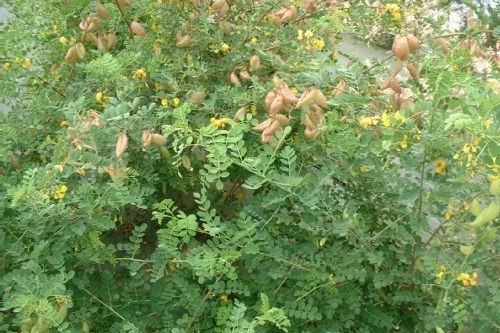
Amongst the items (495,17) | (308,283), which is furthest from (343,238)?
(495,17)

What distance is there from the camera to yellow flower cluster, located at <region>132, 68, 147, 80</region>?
224cm

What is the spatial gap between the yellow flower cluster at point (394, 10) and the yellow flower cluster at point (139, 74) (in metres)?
0.99

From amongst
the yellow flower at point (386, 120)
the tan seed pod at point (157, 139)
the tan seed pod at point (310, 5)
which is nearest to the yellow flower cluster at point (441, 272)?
the yellow flower at point (386, 120)

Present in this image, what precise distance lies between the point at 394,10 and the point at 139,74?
1021 millimetres

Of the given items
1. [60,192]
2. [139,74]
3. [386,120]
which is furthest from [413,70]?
[60,192]

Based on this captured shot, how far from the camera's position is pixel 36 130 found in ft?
7.56

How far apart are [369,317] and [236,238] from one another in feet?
1.63

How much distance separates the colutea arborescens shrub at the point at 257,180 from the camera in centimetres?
174

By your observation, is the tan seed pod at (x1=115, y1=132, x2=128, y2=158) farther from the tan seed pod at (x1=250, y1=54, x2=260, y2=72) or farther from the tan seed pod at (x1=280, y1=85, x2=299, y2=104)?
the tan seed pod at (x1=250, y1=54, x2=260, y2=72)

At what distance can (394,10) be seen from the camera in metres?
2.51

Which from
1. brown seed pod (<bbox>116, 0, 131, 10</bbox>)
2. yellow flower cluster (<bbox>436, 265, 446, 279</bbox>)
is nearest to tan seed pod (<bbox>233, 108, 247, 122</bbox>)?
brown seed pod (<bbox>116, 0, 131, 10</bbox>)

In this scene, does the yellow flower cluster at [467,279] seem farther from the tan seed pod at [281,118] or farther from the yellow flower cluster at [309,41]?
the yellow flower cluster at [309,41]

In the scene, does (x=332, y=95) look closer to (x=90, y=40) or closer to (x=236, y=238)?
(x=236, y=238)

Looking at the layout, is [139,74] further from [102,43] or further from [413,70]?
[413,70]
